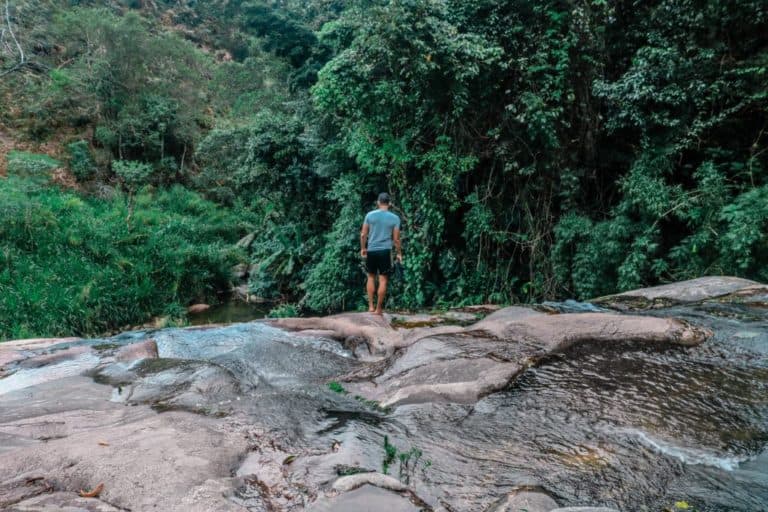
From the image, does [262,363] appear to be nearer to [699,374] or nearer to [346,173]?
[699,374]

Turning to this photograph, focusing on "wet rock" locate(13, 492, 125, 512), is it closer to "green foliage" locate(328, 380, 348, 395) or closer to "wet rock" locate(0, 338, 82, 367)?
"green foliage" locate(328, 380, 348, 395)

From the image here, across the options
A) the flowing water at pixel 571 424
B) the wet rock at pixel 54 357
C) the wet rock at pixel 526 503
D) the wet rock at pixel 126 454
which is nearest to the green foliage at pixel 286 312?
the wet rock at pixel 54 357

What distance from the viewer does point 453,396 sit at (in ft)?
10.6

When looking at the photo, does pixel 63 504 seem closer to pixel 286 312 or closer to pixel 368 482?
pixel 368 482

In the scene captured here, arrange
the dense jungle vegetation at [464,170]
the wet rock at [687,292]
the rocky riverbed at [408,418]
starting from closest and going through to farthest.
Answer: the rocky riverbed at [408,418] → the wet rock at [687,292] → the dense jungle vegetation at [464,170]

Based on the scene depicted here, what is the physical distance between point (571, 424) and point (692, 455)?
0.61 meters

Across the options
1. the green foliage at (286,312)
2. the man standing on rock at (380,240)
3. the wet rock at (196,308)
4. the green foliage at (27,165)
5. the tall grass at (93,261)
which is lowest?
the wet rock at (196,308)

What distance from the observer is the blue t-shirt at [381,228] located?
599 cm

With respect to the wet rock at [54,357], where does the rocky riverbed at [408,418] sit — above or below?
above

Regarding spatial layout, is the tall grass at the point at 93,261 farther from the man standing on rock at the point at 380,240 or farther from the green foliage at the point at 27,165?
the man standing on rock at the point at 380,240

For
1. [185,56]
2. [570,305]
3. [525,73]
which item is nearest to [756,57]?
[525,73]

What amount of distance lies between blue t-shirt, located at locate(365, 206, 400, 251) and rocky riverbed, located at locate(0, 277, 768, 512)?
1.46 meters

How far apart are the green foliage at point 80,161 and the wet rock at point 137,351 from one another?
15.7 meters

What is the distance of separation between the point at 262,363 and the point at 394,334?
1414mm
